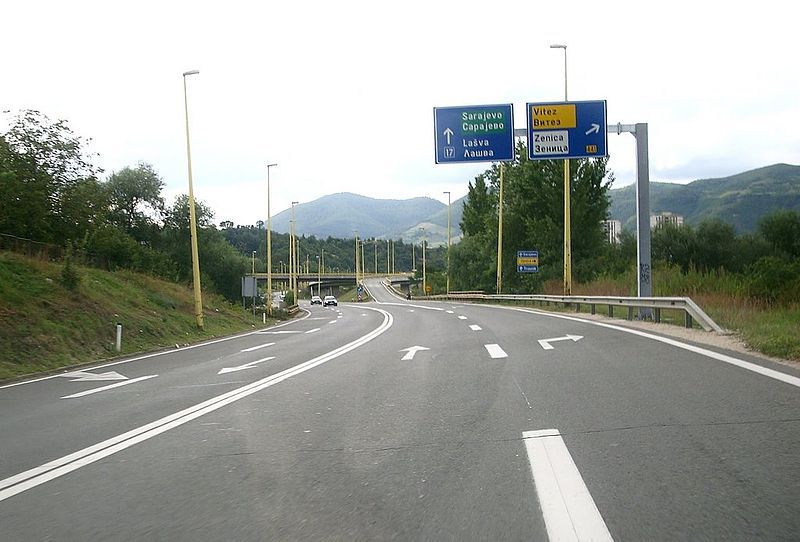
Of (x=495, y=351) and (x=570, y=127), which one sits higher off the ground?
(x=570, y=127)

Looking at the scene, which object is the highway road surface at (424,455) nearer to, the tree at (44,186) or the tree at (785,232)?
the tree at (44,186)

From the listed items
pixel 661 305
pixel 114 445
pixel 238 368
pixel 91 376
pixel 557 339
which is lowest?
pixel 91 376

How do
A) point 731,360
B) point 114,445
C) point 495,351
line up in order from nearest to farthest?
point 114,445 → point 731,360 → point 495,351

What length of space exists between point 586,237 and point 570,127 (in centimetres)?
3453

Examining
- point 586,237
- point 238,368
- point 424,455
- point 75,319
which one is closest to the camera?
point 424,455

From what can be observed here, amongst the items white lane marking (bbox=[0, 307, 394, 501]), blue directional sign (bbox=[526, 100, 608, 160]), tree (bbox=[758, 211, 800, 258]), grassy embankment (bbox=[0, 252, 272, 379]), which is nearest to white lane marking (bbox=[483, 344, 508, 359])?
white lane marking (bbox=[0, 307, 394, 501])

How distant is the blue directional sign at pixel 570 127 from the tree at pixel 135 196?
44.5m

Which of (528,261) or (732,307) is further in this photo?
(528,261)

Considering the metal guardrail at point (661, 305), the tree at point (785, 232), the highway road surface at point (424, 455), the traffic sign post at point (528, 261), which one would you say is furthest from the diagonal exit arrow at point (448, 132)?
the tree at point (785, 232)

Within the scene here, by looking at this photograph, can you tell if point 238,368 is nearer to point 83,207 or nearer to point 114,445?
point 114,445

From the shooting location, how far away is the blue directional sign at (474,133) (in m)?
26.5

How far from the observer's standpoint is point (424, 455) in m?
6.09

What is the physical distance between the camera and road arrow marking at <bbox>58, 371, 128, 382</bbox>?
14055 millimetres

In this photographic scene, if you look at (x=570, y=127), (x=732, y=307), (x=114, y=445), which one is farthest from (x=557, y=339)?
(x=114, y=445)
